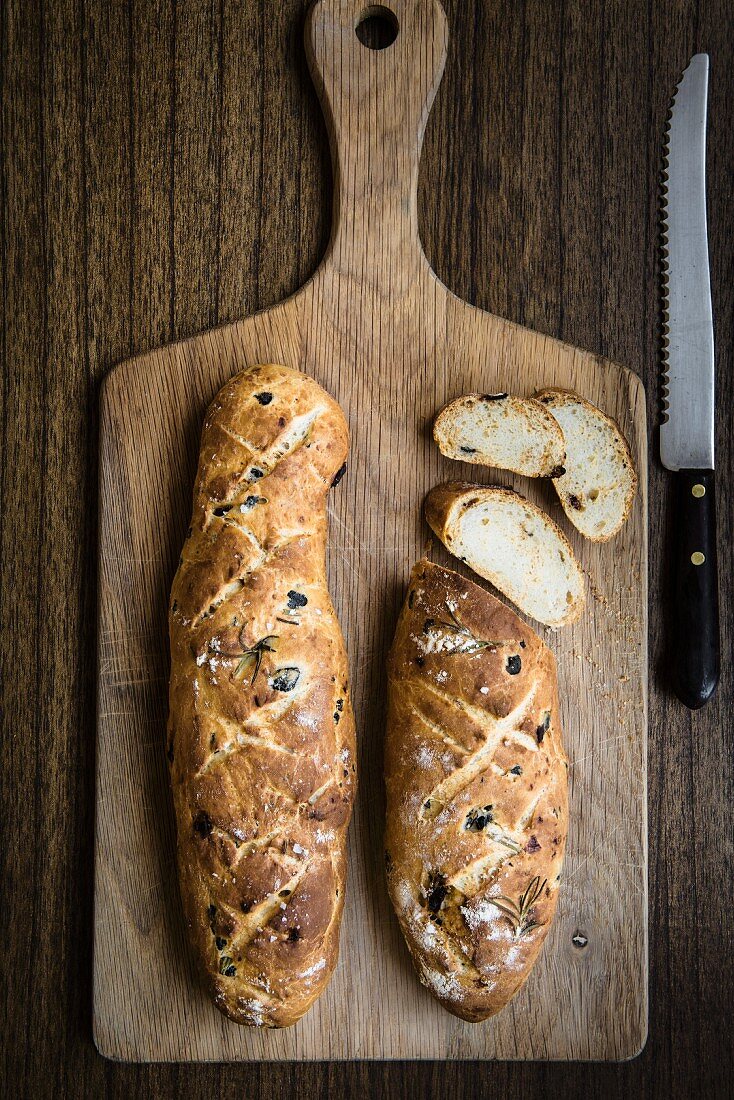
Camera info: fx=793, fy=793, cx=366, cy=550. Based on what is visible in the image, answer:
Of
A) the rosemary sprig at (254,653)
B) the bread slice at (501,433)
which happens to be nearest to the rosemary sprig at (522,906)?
the rosemary sprig at (254,653)

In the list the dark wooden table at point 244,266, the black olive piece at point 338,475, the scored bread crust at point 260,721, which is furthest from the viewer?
the dark wooden table at point 244,266

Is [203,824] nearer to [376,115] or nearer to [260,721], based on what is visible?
[260,721]

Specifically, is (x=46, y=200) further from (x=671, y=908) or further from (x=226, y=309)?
(x=671, y=908)

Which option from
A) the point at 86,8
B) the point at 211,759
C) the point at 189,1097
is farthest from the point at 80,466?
the point at 189,1097

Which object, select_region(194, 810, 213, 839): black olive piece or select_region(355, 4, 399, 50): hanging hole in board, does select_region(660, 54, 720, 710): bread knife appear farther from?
select_region(194, 810, 213, 839): black olive piece

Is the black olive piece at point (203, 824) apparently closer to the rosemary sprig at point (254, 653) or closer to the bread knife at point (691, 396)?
the rosemary sprig at point (254, 653)
